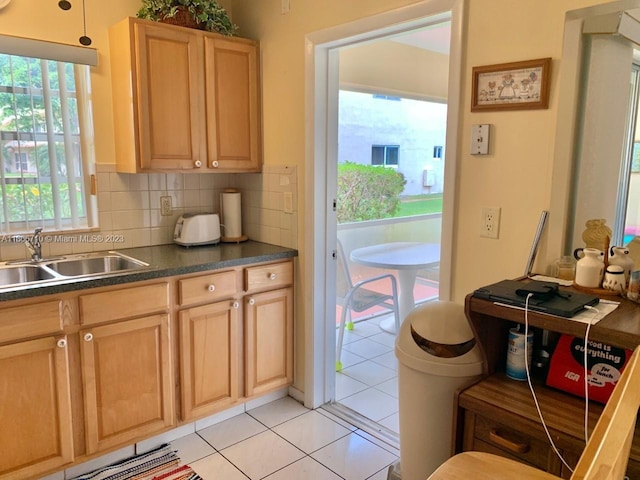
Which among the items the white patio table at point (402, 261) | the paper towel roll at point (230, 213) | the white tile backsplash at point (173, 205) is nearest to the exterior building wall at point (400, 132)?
the white patio table at point (402, 261)

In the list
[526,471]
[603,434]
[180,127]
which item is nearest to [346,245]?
[180,127]

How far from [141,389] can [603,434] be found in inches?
81.2

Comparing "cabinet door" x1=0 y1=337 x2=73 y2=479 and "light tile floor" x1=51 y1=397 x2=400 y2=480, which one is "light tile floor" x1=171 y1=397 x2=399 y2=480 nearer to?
"light tile floor" x1=51 y1=397 x2=400 y2=480

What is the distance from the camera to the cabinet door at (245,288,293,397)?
107 inches

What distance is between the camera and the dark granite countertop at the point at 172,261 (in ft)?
6.53

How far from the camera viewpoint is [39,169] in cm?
252

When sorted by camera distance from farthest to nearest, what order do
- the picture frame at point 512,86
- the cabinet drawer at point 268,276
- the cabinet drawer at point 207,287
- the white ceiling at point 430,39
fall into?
1. the white ceiling at point 430,39
2. the cabinet drawer at point 268,276
3. the cabinet drawer at point 207,287
4. the picture frame at point 512,86

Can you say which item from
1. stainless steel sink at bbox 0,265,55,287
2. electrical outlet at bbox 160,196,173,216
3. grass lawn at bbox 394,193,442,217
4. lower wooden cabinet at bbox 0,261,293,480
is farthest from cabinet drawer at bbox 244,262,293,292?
grass lawn at bbox 394,193,442,217

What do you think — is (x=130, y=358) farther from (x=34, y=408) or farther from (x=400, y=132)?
(x=400, y=132)

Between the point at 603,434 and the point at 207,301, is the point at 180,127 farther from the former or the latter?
the point at 603,434

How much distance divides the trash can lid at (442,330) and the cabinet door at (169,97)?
154 centimetres

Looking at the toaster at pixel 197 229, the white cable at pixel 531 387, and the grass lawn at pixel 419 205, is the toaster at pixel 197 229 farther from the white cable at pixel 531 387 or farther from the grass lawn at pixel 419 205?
the grass lawn at pixel 419 205

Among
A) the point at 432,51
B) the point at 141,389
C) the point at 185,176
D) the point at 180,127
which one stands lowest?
the point at 141,389

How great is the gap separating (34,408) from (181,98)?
1595 millimetres
